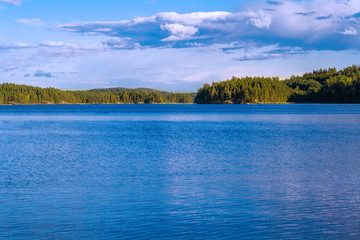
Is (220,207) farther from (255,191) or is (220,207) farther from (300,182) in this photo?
(300,182)

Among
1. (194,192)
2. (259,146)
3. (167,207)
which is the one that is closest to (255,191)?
(194,192)

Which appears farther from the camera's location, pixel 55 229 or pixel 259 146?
pixel 259 146

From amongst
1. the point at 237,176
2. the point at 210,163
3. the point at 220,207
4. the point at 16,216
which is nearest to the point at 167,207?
the point at 220,207

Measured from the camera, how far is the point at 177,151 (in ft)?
92.1

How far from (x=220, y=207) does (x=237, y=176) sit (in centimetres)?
562

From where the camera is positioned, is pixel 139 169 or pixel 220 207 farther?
pixel 139 169

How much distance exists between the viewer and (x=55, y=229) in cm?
1069

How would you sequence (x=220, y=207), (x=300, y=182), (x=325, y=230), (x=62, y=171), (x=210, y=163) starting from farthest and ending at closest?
(x=210, y=163)
(x=62, y=171)
(x=300, y=182)
(x=220, y=207)
(x=325, y=230)

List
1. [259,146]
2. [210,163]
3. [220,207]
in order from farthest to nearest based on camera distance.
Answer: [259,146], [210,163], [220,207]

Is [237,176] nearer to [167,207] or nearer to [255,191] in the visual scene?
[255,191]

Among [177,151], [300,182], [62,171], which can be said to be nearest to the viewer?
[300,182]

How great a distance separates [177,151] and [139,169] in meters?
7.79

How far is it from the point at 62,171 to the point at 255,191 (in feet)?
32.4

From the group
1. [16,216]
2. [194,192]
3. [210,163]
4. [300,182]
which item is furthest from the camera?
[210,163]
